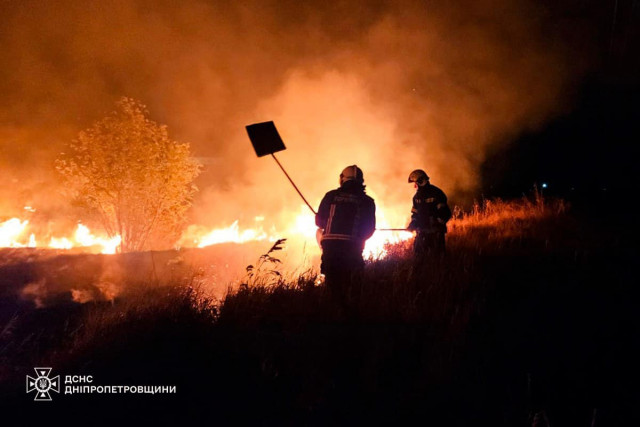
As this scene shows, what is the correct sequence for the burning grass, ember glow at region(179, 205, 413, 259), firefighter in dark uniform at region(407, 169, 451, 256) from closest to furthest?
the burning grass
firefighter in dark uniform at region(407, 169, 451, 256)
ember glow at region(179, 205, 413, 259)

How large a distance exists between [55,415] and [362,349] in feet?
6.20

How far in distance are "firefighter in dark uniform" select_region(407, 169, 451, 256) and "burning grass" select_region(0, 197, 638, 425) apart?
3.97ft

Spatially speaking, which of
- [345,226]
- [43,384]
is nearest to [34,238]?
[43,384]

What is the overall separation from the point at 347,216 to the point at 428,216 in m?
1.93

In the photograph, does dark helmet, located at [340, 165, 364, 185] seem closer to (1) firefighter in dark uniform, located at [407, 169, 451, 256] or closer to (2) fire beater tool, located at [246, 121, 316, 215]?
(2) fire beater tool, located at [246, 121, 316, 215]

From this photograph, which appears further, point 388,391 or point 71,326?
point 71,326

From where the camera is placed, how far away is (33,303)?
23.8 feet

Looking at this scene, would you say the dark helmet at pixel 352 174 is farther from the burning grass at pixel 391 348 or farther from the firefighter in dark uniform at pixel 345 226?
the burning grass at pixel 391 348

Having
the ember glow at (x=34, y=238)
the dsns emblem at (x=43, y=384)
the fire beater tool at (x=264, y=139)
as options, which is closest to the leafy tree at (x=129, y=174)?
the ember glow at (x=34, y=238)

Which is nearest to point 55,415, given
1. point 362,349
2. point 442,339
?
point 362,349

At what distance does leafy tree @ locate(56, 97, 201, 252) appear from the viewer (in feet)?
44.1

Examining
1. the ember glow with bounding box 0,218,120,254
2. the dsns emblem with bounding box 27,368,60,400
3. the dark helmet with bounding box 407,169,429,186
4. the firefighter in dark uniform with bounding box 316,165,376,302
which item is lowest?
the dsns emblem with bounding box 27,368,60,400

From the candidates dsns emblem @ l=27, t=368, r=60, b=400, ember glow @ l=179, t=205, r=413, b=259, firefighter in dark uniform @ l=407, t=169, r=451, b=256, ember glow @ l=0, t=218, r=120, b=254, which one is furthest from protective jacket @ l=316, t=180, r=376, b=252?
ember glow @ l=0, t=218, r=120, b=254

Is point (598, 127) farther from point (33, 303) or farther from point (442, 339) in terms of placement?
point (33, 303)
